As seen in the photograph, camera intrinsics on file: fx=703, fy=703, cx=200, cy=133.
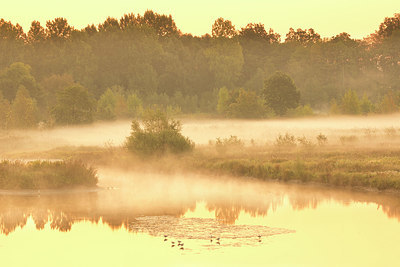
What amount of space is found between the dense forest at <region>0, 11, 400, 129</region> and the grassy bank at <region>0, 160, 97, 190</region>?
7801 centimetres

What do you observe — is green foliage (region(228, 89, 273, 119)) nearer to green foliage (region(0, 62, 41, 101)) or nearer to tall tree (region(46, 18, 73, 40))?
green foliage (region(0, 62, 41, 101))

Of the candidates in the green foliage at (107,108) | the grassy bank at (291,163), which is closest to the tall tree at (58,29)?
the green foliage at (107,108)

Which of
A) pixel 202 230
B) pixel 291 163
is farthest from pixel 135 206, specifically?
pixel 291 163

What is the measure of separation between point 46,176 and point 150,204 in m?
7.47

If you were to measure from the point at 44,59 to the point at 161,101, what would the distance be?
35.4m

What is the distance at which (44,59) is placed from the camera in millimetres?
151125

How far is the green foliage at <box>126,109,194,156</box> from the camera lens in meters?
51.2

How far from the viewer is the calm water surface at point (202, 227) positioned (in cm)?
2061

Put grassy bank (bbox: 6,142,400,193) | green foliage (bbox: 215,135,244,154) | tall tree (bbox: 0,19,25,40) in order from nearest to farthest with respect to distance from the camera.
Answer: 1. grassy bank (bbox: 6,142,400,193)
2. green foliage (bbox: 215,135,244,154)
3. tall tree (bbox: 0,19,25,40)

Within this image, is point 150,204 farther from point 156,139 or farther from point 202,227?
point 156,139

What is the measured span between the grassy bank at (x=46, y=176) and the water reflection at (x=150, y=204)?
1.52 metres

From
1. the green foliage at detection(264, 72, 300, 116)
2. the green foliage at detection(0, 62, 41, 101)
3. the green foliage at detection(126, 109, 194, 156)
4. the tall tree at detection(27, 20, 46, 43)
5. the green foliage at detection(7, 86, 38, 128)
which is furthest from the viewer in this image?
the tall tree at detection(27, 20, 46, 43)

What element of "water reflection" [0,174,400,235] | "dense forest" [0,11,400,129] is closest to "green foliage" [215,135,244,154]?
"water reflection" [0,174,400,235]

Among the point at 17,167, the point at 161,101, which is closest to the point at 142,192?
the point at 17,167
